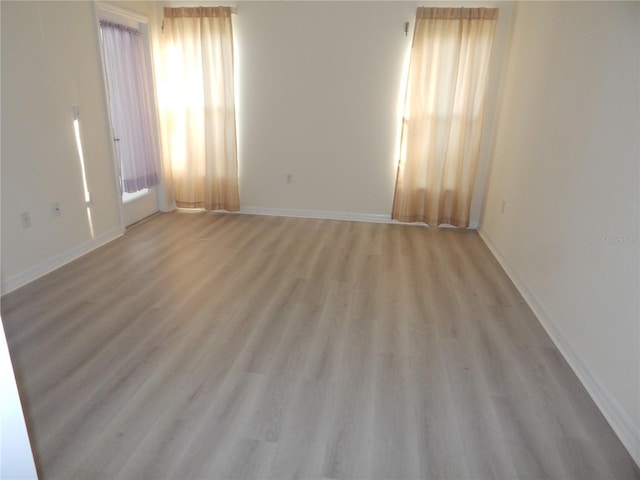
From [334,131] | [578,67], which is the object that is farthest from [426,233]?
[578,67]

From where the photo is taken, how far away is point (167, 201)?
4941 mm

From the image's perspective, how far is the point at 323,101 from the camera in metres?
4.48

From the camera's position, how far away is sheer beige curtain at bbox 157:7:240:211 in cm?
431

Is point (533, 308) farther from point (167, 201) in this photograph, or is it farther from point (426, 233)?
point (167, 201)

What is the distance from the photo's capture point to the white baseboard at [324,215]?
4.76 meters

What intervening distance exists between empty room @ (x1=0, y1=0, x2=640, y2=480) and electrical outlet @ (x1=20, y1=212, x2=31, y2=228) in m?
0.01

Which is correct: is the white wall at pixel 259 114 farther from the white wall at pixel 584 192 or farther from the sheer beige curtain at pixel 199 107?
the white wall at pixel 584 192

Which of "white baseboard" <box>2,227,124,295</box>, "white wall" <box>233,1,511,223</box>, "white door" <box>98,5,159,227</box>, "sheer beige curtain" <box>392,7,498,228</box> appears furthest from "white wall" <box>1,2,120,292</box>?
"sheer beige curtain" <box>392,7,498,228</box>

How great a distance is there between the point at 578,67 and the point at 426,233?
86.8 inches

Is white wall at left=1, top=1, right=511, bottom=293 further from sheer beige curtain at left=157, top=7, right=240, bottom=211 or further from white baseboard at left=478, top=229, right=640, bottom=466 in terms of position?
white baseboard at left=478, top=229, right=640, bottom=466

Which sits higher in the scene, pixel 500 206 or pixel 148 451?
pixel 500 206

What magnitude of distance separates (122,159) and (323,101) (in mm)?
2210

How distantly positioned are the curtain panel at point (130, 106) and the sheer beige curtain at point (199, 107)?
0.24 m

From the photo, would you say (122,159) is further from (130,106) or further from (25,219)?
(25,219)
